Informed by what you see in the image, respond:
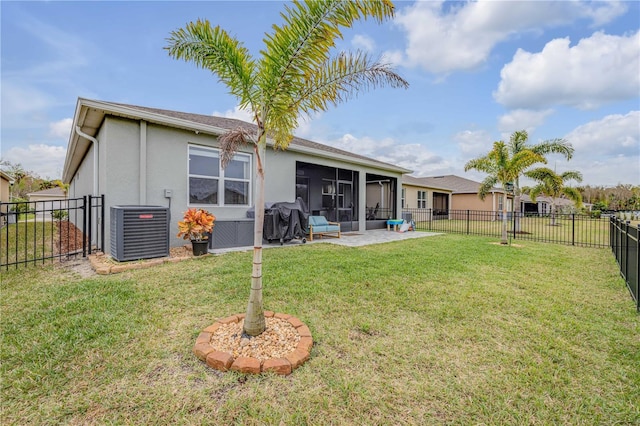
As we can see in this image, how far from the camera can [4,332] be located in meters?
2.71

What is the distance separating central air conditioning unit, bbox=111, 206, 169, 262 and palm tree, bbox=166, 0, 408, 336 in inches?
139

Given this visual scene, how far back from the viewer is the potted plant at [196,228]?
607 cm

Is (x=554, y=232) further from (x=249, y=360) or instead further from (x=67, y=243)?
(x=67, y=243)

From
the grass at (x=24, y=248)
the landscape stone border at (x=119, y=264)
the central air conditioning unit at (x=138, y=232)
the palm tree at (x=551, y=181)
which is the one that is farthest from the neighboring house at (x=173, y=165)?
the palm tree at (x=551, y=181)

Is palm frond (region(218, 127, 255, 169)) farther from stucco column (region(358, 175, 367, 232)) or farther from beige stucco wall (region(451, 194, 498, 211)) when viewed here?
beige stucco wall (region(451, 194, 498, 211))

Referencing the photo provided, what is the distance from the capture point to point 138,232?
17.9 feet

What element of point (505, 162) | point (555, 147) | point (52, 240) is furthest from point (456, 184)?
point (52, 240)

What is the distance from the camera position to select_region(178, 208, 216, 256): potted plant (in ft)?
19.9

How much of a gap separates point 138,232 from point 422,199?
73.8 ft

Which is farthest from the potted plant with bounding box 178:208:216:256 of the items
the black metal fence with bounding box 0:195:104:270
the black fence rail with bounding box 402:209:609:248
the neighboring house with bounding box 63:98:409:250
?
the black fence rail with bounding box 402:209:609:248

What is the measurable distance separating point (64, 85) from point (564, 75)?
17.5 m

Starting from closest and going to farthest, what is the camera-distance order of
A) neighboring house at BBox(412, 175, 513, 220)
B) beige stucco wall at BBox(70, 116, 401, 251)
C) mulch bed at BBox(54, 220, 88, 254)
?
beige stucco wall at BBox(70, 116, 401, 251) < mulch bed at BBox(54, 220, 88, 254) < neighboring house at BBox(412, 175, 513, 220)

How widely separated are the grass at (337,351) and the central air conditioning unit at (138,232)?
0.73 meters

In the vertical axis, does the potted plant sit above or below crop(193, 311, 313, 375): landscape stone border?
above
